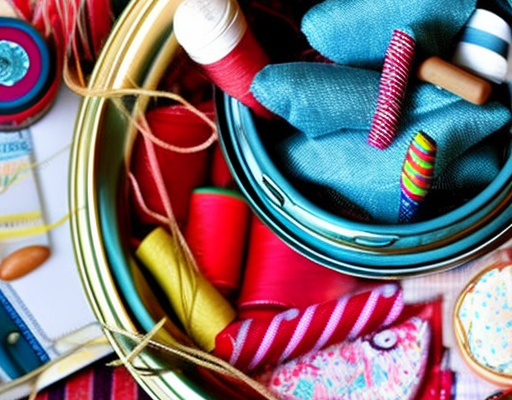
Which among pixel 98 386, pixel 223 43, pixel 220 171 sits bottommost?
pixel 98 386

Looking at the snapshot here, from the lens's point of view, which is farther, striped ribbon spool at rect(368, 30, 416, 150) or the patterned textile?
the patterned textile

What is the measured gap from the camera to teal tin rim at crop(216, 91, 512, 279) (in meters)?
0.57

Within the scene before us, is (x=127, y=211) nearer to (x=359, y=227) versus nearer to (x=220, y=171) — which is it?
(x=220, y=171)

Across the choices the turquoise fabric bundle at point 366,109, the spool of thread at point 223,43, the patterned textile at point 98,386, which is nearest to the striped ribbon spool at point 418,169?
the turquoise fabric bundle at point 366,109

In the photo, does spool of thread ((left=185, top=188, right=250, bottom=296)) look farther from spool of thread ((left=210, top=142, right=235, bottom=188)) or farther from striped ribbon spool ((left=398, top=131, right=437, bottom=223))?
striped ribbon spool ((left=398, top=131, right=437, bottom=223))

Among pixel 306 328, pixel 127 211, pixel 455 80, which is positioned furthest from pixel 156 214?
pixel 455 80

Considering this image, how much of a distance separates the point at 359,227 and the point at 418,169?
0.06m

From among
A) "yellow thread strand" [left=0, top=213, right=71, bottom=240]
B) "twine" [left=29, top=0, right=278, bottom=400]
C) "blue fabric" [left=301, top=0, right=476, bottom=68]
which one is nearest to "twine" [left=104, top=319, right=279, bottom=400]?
"twine" [left=29, top=0, right=278, bottom=400]

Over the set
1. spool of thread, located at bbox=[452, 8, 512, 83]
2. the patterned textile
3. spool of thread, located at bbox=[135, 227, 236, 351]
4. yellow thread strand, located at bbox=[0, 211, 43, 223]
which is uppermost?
spool of thread, located at bbox=[452, 8, 512, 83]

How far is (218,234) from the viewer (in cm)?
Answer: 65

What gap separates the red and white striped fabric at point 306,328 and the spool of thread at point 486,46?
17 centimetres

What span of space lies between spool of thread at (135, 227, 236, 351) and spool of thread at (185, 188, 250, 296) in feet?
0.05

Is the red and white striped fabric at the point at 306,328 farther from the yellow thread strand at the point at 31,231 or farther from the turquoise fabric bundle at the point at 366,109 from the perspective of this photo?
the yellow thread strand at the point at 31,231

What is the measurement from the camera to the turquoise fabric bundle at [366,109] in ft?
1.85
